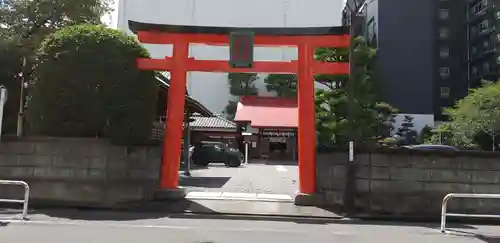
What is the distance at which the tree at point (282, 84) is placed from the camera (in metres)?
65.1

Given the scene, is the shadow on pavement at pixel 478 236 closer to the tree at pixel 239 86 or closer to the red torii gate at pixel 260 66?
the red torii gate at pixel 260 66

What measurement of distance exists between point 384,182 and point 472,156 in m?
2.24

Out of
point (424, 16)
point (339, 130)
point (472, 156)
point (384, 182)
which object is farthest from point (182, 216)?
point (424, 16)

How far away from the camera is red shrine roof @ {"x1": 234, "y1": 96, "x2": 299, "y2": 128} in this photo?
152ft

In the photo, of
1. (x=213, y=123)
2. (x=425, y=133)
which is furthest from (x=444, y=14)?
(x=213, y=123)

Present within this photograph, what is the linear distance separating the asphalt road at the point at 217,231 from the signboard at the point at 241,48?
4.35 m

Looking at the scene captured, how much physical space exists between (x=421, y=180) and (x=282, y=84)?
5440cm

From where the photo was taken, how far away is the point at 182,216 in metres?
11.5

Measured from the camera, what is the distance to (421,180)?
12.5 meters

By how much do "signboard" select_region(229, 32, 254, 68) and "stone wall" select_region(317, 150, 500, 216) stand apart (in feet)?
12.9

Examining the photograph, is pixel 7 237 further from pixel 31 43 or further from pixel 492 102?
pixel 492 102

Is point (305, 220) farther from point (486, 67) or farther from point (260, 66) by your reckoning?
point (486, 67)

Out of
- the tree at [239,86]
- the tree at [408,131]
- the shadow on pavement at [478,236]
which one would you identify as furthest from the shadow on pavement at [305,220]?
the tree at [239,86]

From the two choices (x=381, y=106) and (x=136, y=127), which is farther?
(x=381, y=106)
